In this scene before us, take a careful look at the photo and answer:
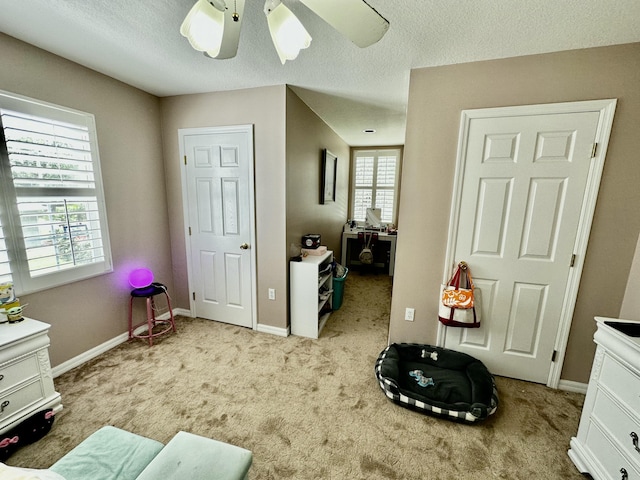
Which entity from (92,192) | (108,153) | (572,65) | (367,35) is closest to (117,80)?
(108,153)

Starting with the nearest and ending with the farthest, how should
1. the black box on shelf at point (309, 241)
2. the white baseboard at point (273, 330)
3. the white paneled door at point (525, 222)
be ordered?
the white paneled door at point (525, 222)
the white baseboard at point (273, 330)
the black box on shelf at point (309, 241)

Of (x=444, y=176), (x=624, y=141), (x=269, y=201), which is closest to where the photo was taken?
(x=624, y=141)

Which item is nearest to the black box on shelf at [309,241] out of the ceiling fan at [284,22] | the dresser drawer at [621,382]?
the ceiling fan at [284,22]

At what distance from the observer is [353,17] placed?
1001mm

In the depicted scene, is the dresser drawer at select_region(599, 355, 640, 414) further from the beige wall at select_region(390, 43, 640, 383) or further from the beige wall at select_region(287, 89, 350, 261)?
the beige wall at select_region(287, 89, 350, 261)

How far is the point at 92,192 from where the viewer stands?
2189mm

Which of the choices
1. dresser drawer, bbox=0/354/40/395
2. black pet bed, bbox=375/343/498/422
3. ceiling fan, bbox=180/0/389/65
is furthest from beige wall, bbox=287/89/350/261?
dresser drawer, bbox=0/354/40/395

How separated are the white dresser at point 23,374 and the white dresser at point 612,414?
3117 mm

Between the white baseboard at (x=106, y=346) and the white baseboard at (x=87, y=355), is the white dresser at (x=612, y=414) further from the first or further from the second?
the white baseboard at (x=87, y=355)

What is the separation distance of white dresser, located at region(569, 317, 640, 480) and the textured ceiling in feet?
5.46

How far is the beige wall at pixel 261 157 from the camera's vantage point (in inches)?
95.0

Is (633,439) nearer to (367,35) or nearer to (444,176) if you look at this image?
(444,176)

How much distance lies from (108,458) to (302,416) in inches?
40.7

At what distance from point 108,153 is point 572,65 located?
3565 millimetres
